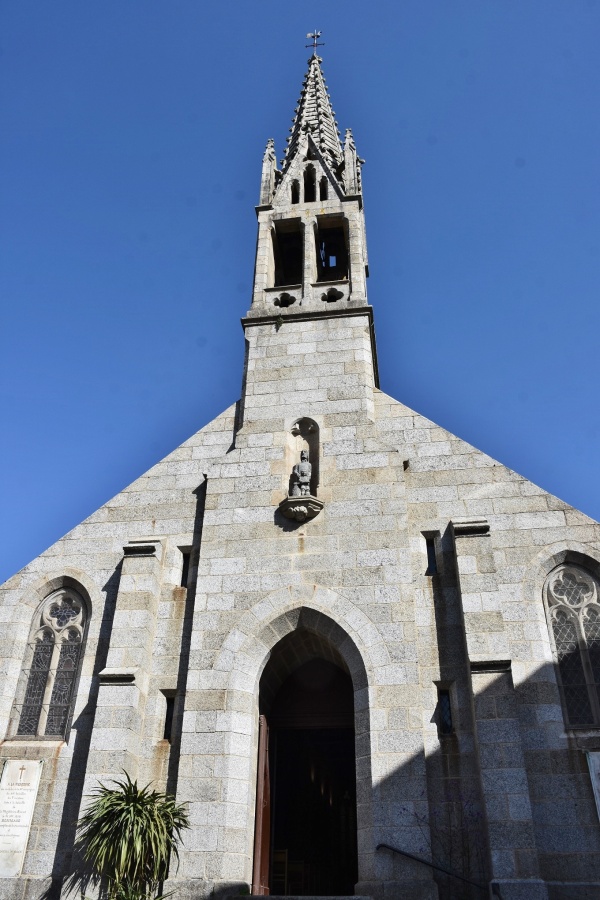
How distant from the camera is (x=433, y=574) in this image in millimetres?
13086

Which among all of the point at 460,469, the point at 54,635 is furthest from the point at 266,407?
the point at 54,635

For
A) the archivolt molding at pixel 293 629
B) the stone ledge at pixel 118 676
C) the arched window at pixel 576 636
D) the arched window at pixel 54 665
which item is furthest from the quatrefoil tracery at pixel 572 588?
the arched window at pixel 54 665

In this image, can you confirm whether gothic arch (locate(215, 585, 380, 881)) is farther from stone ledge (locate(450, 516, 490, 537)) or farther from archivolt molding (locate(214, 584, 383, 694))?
stone ledge (locate(450, 516, 490, 537))

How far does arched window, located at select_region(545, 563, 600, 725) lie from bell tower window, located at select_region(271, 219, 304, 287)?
10210 mm

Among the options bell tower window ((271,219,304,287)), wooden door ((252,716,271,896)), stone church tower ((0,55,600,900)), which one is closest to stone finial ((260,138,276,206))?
bell tower window ((271,219,304,287))

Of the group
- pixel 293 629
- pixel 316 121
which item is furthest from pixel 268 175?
pixel 293 629

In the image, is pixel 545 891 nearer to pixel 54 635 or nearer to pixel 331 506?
pixel 331 506

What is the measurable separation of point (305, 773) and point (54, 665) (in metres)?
7.12

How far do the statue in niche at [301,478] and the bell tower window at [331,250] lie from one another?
6816mm

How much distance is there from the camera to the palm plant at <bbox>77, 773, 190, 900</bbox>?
10.2 m

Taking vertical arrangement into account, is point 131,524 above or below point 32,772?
above

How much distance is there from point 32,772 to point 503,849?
→ 7.55 metres

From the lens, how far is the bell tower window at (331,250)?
62.9 feet

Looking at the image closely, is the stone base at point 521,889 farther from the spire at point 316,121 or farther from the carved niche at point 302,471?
the spire at point 316,121
